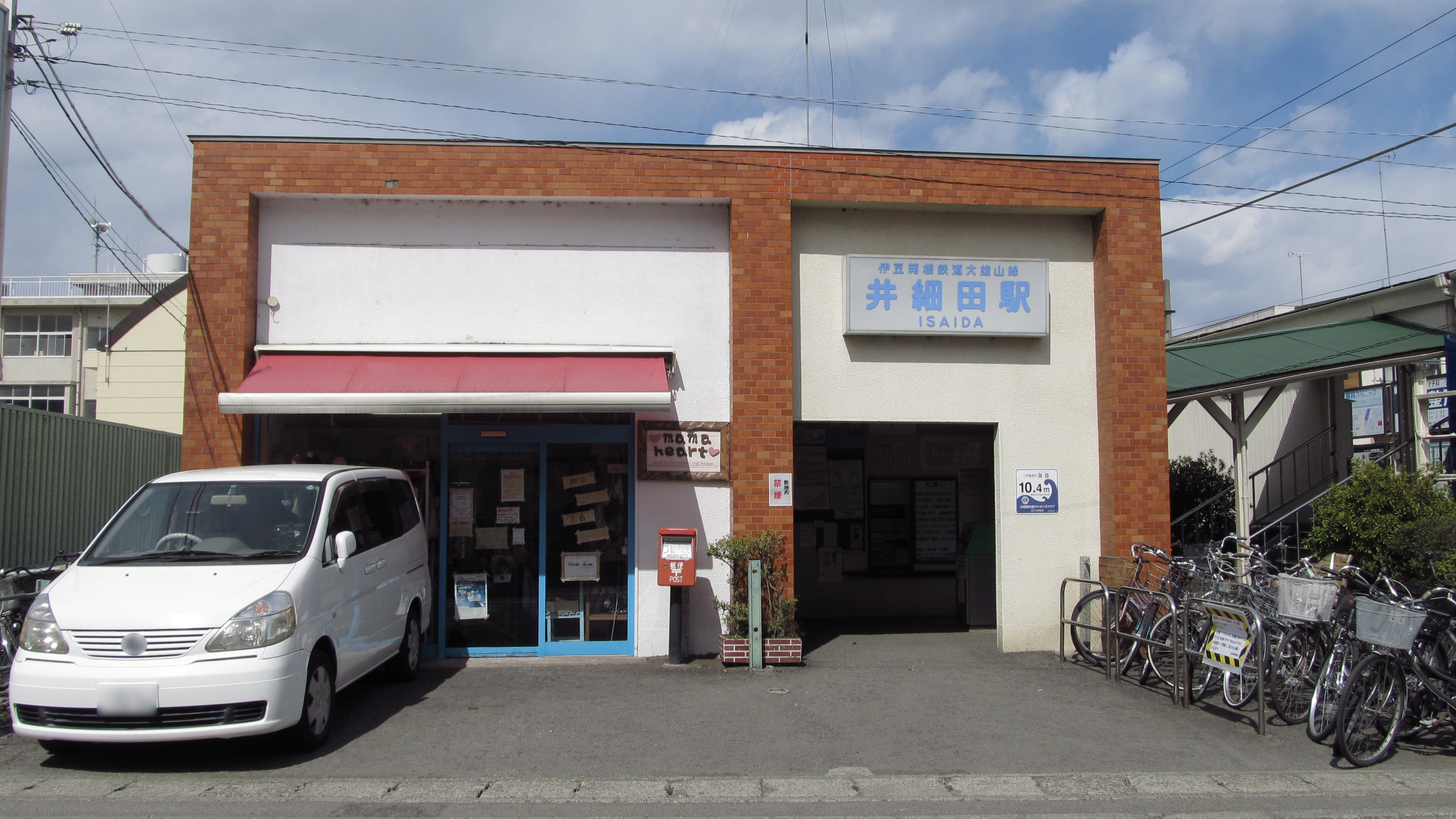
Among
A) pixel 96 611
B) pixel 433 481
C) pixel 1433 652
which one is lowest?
pixel 1433 652

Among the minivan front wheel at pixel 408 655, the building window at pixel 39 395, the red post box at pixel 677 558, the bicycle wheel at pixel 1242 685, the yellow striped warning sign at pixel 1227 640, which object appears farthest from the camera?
the building window at pixel 39 395

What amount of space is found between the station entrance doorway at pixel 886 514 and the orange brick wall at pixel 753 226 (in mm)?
2951

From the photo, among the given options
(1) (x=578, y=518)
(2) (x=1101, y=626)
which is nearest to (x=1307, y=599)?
(2) (x=1101, y=626)

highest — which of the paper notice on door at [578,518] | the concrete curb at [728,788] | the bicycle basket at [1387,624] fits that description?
the paper notice on door at [578,518]

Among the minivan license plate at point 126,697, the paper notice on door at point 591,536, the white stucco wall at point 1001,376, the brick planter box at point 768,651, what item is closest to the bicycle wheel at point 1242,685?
the white stucco wall at point 1001,376

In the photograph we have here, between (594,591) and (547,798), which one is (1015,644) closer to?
(594,591)

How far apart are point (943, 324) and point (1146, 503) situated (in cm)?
283

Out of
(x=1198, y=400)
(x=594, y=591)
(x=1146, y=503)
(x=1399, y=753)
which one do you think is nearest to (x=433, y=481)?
(x=594, y=591)

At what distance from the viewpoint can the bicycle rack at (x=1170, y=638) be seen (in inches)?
302

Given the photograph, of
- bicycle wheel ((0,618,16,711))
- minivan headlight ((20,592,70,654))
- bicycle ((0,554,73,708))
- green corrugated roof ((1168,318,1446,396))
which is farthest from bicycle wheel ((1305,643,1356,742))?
bicycle wheel ((0,618,16,711))

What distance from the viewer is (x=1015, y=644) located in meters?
9.84

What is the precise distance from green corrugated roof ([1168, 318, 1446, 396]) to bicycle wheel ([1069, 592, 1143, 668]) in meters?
3.81

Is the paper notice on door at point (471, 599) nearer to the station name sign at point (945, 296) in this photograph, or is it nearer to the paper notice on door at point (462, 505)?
the paper notice on door at point (462, 505)

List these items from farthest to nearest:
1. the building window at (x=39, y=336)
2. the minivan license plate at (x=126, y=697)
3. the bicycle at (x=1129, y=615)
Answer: the building window at (x=39, y=336), the bicycle at (x=1129, y=615), the minivan license plate at (x=126, y=697)
